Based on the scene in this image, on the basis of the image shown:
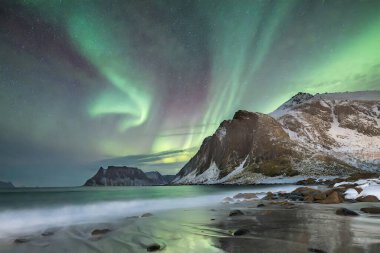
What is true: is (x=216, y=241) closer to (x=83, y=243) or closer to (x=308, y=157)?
(x=83, y=243)

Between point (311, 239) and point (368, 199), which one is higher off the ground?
point (368, 199)

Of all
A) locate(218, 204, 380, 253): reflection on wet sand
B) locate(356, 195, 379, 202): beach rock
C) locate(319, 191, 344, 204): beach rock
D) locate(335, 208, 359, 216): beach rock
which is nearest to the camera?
locate(218, 204, 380, 253): reflection on wet sand

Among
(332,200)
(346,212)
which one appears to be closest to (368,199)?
(332,200)

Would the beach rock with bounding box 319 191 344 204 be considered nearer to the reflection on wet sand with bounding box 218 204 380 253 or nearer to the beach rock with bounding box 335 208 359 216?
the beach rock with bounding box 335 208 359 216

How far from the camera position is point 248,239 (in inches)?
449

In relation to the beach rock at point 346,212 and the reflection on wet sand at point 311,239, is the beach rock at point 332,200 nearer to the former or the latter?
the beach rock at point 346,212

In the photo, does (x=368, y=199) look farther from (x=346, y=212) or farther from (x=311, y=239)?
(x=311, y=239)

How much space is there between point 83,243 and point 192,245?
6.19 m

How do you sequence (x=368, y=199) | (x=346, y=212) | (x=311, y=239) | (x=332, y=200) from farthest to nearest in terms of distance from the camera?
(x=332, y=200) → (x=368, y=199) → (x=346, y=212) → (x=311, y=239)

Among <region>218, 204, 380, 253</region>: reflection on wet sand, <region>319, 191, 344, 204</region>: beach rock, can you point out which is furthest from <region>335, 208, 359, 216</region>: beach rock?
<region>319, 191, 344, 204</region>: beach rock

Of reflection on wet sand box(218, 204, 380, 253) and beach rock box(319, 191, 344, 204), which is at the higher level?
beach rock box(319, 191, 344, 204)

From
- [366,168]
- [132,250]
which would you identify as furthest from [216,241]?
[366,168]

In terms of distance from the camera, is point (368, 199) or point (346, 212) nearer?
point (346, 212)

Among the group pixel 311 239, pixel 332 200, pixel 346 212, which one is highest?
pixel 332 200
